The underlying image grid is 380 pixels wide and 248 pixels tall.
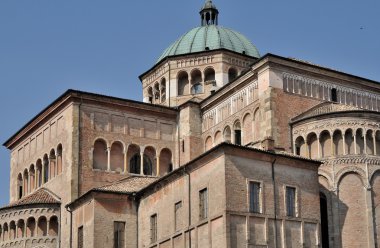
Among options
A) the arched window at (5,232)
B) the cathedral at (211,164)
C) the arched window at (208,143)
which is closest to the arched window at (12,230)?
the cathedral at (211,164)

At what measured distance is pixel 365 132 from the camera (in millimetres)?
40469

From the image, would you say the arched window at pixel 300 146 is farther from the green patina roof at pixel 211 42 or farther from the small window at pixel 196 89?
the green patina roof at pixel 211 42

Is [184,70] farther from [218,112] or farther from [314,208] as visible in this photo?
[314,208]

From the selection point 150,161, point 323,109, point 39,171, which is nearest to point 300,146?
point 323,109

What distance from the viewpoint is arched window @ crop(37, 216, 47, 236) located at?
145 feet

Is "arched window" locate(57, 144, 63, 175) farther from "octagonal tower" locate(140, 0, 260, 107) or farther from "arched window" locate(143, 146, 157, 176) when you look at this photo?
"octagonal tower" locate(140, 0, 260, 107)

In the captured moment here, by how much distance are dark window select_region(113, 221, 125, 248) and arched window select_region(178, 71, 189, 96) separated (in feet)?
50.4

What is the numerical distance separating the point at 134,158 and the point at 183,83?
8815 millimetres

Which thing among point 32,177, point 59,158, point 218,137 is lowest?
point 32,177

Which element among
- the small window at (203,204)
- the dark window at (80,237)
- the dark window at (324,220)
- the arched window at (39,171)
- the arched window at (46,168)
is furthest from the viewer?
the arched window at (39,171)

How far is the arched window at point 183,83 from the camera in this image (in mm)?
54375

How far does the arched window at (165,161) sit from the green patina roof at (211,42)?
8.98 metres

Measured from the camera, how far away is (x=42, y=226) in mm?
44406

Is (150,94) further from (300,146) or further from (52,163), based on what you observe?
(300,146)
